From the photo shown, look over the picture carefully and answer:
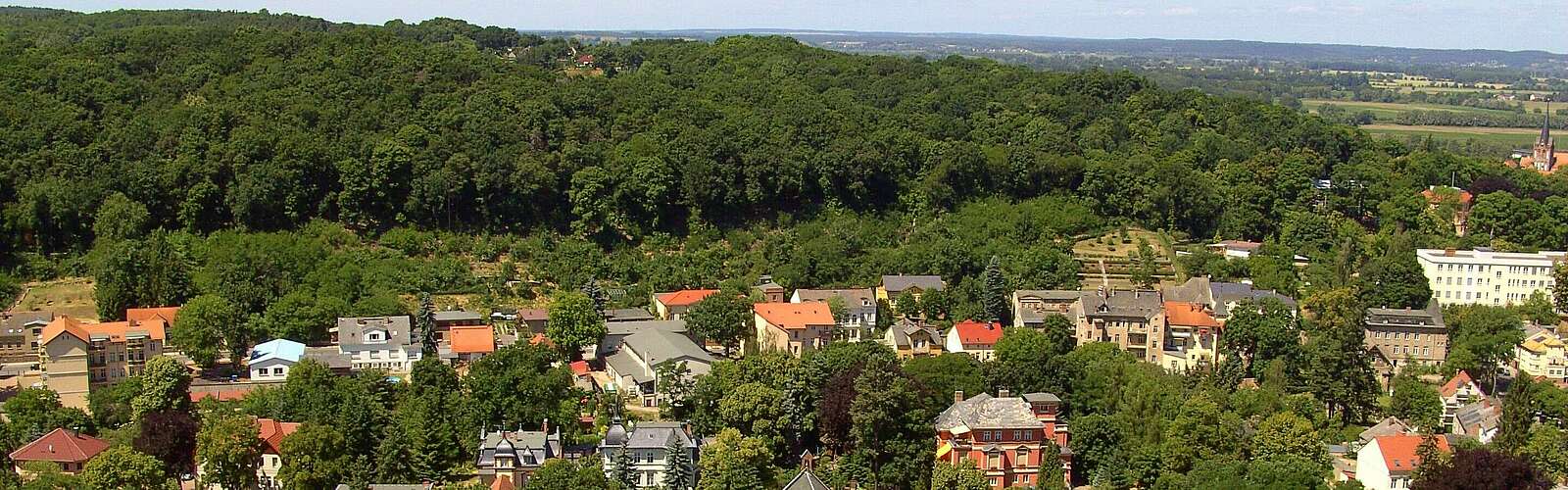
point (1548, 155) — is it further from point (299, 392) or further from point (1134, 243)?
point (299, 392)

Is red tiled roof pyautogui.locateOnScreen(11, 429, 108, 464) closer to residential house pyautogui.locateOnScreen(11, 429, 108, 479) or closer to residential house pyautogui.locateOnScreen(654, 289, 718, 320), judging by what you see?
residential house pyautogui.locateOnScreen(11, 429, 108, 479)

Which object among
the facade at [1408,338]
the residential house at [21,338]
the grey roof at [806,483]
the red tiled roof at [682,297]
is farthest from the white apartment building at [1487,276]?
the residential house at [21,338]

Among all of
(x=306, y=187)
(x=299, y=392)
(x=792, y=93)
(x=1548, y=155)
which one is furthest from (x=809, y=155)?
(x=1548, y=155)

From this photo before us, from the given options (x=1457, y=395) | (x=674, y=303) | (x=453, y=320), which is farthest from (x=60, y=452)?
(x=1457, y=395)

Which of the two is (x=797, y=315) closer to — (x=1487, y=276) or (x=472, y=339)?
(x=472, y=339)

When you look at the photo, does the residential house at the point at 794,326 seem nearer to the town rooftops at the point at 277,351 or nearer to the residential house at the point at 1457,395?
the town rooftops at the point at 277,351
